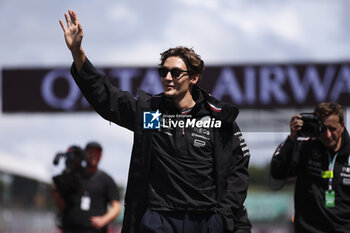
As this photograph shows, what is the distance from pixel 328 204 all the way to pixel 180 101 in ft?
6.76

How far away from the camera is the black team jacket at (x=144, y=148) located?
14.4ft

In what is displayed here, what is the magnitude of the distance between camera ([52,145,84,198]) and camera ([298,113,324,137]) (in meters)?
3.80

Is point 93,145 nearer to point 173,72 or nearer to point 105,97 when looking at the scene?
point 173,72

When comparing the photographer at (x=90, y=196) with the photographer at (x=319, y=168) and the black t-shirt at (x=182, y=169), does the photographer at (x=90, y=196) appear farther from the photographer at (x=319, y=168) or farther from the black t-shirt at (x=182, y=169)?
the black t-shirt at (x=182, y=169)

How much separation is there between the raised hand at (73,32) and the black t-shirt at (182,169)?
2.61ft

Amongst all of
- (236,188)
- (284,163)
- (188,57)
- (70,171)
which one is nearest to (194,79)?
(188,57)

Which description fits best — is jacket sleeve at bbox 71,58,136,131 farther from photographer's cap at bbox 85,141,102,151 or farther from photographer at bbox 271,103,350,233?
photographer's cap at bbox 85,141,102,151

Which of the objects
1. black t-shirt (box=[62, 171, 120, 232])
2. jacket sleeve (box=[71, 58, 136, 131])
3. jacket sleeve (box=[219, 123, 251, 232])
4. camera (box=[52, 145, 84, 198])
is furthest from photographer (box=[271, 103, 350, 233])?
camera (box=[52, 145, 84, 198])

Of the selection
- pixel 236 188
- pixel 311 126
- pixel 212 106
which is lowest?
pixel 236 188

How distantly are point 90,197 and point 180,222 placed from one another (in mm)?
4679

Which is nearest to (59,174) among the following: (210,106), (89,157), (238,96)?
(89,157)

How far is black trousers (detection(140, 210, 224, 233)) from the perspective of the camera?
4340mm

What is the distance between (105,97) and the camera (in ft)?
14.4

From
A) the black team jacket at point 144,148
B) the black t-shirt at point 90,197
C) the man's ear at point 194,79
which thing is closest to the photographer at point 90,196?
the black t-shirt at point 90,197
